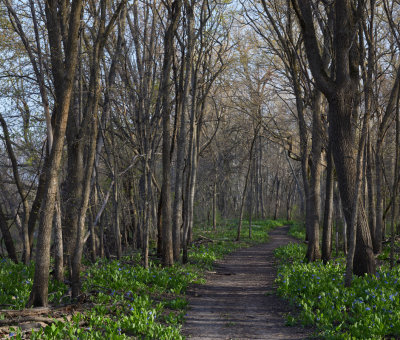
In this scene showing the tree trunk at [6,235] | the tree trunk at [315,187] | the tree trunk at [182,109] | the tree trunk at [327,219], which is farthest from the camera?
the tree trunk at [315,187]

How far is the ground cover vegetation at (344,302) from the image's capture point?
5008 millimetres

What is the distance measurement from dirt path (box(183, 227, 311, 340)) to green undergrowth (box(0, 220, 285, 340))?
320 millimetres

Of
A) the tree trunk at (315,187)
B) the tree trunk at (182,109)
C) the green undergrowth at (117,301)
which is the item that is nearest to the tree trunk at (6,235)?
the green undergrowth at (117,301)

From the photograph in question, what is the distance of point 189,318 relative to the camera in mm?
6410

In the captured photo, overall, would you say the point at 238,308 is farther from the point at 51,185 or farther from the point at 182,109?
the point at 182,109

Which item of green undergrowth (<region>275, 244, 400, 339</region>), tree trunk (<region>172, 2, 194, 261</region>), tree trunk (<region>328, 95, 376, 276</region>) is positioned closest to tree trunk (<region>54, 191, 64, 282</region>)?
green undergrowth (<region>275, 244, 400, 339</region>)

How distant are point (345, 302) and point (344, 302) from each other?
0.08ft

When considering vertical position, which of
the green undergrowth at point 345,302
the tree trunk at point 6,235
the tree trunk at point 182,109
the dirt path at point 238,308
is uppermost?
the tree trunk at point 182,109

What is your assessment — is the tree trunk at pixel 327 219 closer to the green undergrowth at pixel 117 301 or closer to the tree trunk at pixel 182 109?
the green undergrowth at pixel 117 301

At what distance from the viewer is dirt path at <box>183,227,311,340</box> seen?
561 cm

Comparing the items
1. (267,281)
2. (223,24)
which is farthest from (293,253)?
(223,24)

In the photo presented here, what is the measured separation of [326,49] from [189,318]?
854 cm

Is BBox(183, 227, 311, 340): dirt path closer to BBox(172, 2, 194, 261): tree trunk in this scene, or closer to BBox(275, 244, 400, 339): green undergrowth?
BBox(275, 244, 400, 339): green undergrowth

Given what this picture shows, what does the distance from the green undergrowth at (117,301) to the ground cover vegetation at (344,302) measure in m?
2.05
